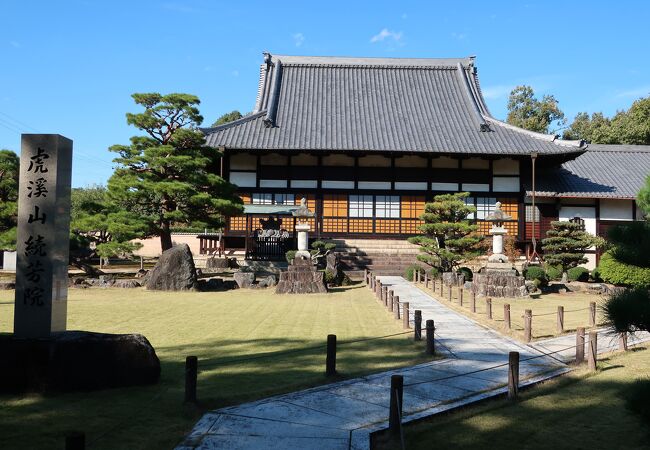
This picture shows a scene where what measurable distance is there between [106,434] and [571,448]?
168 inches

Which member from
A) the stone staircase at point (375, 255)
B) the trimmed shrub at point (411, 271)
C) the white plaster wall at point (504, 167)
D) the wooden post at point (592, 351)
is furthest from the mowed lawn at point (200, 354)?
the white plaster wall at point (504, 167)

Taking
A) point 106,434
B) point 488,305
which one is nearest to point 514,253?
point 488,305

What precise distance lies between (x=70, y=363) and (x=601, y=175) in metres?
30.8

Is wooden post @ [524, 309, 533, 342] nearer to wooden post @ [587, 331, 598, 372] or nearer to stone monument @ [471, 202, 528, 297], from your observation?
wooden post @ [587, 331, 598, 372]

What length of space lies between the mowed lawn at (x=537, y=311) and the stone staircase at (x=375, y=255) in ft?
13.5

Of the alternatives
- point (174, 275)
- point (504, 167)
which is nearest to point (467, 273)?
point (504, 167)

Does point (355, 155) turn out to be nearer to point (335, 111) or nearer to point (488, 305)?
point (335, 111)

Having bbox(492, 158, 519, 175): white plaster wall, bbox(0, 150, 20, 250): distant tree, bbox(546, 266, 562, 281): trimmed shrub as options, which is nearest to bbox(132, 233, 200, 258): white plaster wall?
bbox(0, 150, 20, 250): distant tree

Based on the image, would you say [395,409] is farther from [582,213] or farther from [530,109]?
[530,109]

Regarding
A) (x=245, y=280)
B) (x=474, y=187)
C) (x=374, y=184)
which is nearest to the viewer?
(x=245, y=280)

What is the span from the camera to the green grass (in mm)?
4805

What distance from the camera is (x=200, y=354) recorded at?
818 cm

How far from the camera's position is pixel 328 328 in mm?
10797

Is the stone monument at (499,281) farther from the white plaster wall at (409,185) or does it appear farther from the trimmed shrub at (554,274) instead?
the white plaster wall at (409,185)
